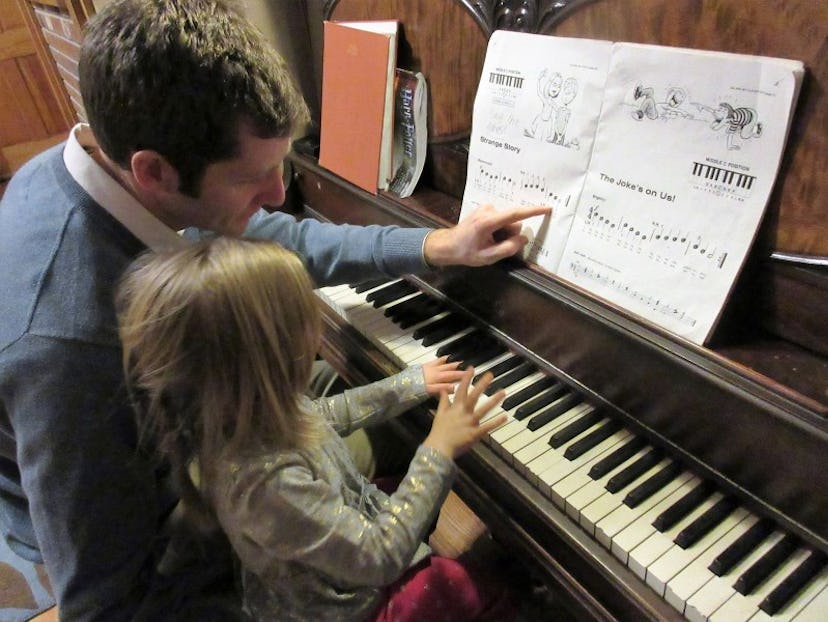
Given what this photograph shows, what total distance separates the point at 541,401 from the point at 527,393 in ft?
0.10

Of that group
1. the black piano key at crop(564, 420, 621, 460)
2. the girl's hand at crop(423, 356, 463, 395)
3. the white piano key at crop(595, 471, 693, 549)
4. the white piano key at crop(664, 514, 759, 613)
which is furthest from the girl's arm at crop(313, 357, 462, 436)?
the white piano key at crop(664, 514, 759, 613)

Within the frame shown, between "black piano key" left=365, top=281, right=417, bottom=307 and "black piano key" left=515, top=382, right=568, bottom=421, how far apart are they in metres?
0.42

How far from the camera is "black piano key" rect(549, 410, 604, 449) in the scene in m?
0.88

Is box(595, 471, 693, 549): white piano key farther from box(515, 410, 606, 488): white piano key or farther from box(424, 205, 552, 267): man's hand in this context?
box(424, 205, 552, 267): man's hand

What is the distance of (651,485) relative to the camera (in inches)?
31.5

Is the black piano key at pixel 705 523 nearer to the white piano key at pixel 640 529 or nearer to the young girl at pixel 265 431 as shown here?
the white piano key at pixel 640 529

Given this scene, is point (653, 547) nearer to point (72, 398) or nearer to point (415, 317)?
point (415, 317)

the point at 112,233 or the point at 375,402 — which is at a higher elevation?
the point at 112,233

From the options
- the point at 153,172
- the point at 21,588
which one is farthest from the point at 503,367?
the point at 21,588

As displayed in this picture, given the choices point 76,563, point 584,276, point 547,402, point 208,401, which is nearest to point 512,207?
point 584,276

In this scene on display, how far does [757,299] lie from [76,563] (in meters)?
0.96

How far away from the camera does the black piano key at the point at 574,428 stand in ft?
2.90

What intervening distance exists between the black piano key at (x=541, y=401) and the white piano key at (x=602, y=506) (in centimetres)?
18

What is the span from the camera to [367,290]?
4.35 ft
